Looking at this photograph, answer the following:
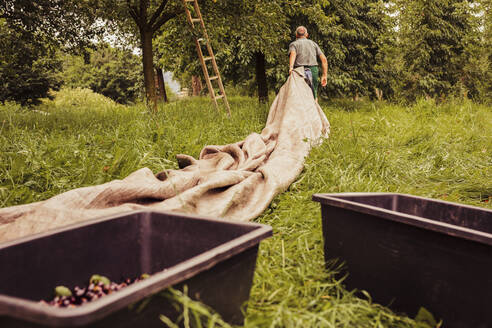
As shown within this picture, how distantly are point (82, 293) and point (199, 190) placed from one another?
131cm

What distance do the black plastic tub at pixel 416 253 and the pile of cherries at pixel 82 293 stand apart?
1.05 m

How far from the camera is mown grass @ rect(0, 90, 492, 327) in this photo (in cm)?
161

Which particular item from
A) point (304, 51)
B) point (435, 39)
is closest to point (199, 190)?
point (304, 51)

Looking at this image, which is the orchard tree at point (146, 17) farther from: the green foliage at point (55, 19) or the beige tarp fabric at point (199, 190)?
the beige tarp fabric at point (199, 190)

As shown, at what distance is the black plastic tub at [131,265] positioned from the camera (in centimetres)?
81

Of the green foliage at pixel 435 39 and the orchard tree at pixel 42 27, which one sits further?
the green foliage at pixel 435 39

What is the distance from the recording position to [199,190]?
2.56 metres

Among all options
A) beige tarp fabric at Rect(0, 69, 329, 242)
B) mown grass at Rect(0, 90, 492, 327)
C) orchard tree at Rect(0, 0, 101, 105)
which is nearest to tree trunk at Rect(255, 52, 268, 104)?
orchard tree at Rect(0, 0, 101, 105)

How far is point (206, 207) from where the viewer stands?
2555mm

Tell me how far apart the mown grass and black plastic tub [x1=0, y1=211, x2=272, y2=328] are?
0.32ft

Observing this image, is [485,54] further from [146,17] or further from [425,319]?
[425,319]

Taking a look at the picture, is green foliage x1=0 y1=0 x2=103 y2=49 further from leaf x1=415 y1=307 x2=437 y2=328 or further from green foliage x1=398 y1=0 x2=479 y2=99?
green foliage x1=398 y1=0 x2=479 y2=99

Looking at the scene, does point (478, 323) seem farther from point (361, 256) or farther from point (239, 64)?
point (239, 64)

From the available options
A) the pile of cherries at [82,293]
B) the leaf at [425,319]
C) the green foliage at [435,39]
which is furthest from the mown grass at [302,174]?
the green foliage at [435,39]
